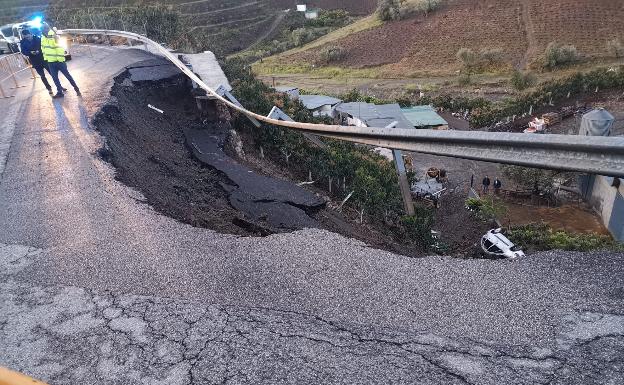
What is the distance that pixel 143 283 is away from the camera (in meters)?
4.25

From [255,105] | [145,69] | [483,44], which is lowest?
[483,44]

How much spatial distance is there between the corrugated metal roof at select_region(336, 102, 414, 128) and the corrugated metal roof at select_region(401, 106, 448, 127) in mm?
914

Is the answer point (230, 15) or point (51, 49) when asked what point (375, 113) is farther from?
point (230, 15)

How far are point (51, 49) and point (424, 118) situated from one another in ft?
65.8

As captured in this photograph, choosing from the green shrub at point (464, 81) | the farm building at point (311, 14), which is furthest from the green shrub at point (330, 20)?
the green shrub at point (464, 81)

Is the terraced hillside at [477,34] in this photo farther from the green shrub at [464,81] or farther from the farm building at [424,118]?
the farm building at [424,118]

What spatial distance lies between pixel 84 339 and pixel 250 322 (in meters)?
1.29

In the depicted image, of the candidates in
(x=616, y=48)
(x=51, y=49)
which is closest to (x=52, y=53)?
(x=51, y=49)

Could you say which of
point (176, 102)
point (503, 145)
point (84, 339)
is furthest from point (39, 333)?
point (176, 102)

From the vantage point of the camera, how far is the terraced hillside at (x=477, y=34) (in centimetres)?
3853

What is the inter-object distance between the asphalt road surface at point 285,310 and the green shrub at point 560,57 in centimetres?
3625

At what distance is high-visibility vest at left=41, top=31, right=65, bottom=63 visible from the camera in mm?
10234

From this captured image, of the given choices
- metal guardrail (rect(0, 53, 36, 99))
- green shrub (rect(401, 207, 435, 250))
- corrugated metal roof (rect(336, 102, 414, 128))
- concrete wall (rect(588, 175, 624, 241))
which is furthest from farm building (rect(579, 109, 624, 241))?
metal guardrail (rect(0, 53, 36, 99))

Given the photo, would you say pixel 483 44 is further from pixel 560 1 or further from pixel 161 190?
pixel 161 190
